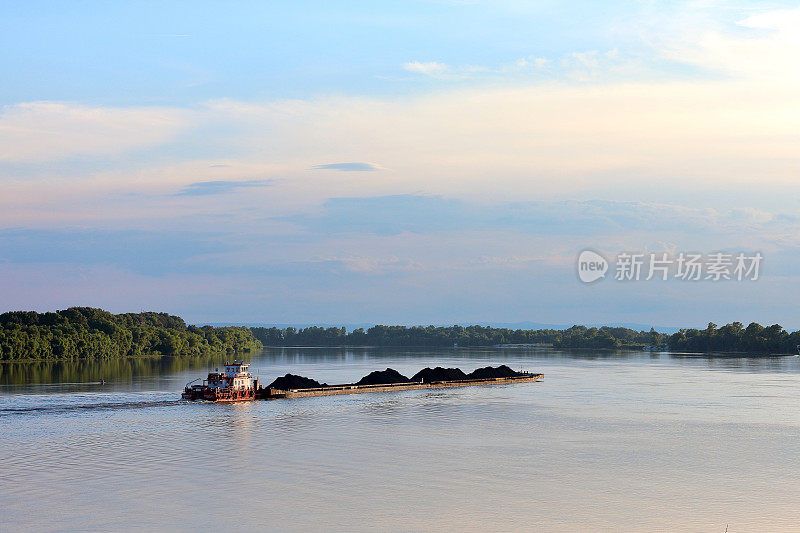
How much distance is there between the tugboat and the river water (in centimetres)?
254

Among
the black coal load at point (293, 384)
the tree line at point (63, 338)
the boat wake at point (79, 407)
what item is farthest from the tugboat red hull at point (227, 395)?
the tree line at point (63, 338)

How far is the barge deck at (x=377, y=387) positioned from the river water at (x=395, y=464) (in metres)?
4.49

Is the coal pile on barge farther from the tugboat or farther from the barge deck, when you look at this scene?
the tugboat

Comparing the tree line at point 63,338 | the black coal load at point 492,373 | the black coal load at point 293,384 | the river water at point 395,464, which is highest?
the tree line at point 63,338

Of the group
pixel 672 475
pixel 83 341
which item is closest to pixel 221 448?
pixel 672 475

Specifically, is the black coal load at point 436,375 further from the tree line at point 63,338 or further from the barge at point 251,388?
the tree line at point 63,338

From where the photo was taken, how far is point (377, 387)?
9519 centimetres

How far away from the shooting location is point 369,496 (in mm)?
35938

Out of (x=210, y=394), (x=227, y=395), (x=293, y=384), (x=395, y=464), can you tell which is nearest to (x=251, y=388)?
(x=227, y=395)

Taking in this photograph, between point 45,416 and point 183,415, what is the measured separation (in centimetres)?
1013

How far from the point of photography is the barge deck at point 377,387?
84.1 metres

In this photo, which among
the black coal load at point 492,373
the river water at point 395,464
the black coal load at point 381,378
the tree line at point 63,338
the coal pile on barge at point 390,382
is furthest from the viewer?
the tree line at point 63,338

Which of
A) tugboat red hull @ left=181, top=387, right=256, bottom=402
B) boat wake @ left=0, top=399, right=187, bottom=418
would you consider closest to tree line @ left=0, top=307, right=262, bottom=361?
tugboat red hull @ left=181, top=387, right=256, bottom=402

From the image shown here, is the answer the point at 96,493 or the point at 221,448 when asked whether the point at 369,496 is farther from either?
the point at 221,448
